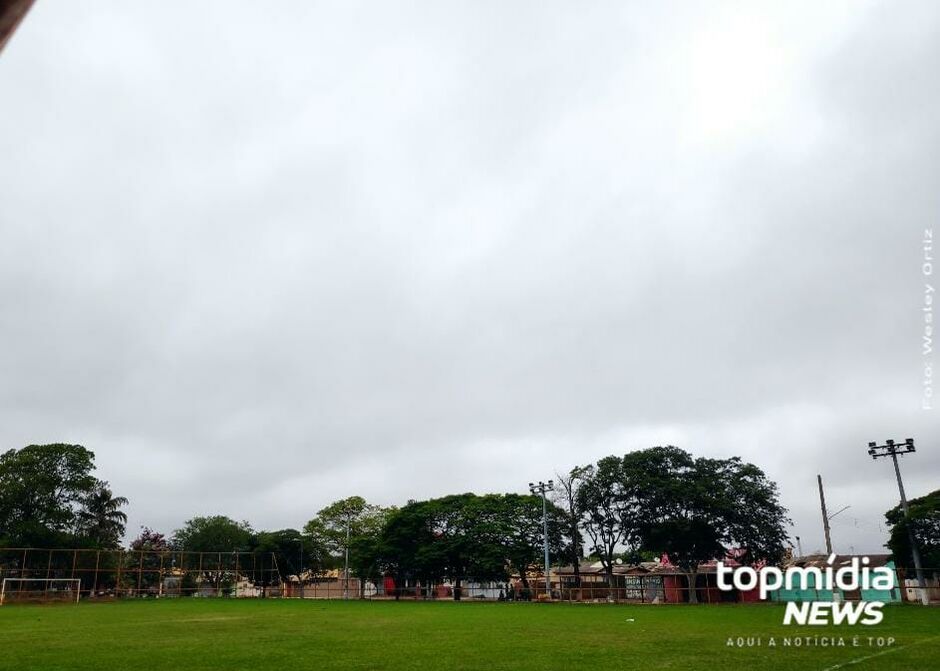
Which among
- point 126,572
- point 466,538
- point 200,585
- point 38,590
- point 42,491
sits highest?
point 42,491

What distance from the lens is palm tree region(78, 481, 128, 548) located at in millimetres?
63031

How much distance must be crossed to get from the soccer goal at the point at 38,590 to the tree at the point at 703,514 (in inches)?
1671

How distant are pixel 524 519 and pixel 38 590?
39.1m

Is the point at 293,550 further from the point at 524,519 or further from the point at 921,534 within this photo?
the point at 921,534

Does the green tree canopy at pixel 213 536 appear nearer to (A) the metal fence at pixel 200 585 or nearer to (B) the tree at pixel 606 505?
(A) the metal fence at pixel 200 585

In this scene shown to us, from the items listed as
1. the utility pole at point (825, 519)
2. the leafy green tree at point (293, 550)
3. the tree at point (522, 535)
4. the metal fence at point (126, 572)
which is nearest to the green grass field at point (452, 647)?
the utility pole at point (825, 519)

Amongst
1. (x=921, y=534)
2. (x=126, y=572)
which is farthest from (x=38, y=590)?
(x=921, y=534)

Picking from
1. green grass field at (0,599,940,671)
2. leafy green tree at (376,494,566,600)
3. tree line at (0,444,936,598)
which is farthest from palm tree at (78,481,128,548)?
green grass field at (0,599,940,671)

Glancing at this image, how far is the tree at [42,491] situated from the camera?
56.0 m

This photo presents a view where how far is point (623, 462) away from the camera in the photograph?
178 ft

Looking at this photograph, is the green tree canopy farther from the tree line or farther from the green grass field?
the green grass field

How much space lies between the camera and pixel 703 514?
50.3m

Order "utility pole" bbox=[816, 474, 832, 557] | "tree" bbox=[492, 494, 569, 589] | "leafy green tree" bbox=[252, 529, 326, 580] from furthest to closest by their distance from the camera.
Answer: "leafy green tree" bbox=[252, 529, 326, 580] → "tree" bbox=[492, 494, 569, 589] → "utility pole" bbox=[816, 474, 832, 557]

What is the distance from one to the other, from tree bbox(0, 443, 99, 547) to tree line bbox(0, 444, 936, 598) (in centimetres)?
9
